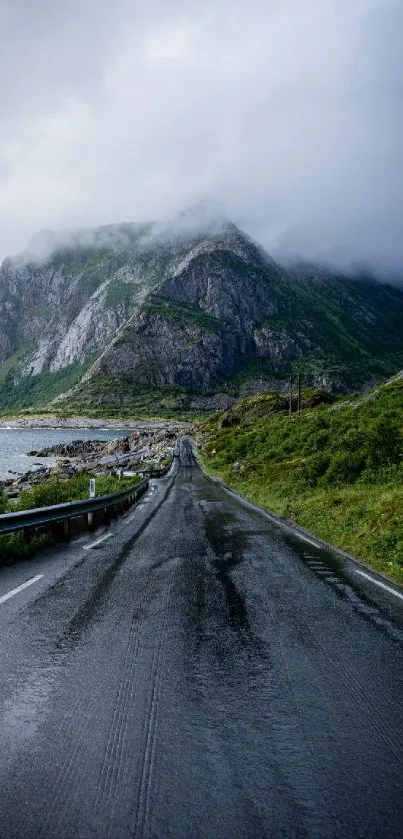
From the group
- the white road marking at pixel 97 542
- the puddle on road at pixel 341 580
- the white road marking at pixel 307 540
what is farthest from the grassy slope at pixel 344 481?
the white road marking at pixel 97 542

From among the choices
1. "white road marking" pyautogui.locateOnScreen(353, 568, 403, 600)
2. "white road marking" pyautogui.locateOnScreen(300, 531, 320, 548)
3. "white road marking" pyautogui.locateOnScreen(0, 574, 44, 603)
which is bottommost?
"white road marking" pyautogui.locateOnScreen(300, 531, 320, 548)

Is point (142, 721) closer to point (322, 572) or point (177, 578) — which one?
point (177, 578)

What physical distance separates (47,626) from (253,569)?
5100 mm

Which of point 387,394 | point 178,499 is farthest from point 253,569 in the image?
point 387,394

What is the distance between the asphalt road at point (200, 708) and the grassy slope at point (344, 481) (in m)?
4.15

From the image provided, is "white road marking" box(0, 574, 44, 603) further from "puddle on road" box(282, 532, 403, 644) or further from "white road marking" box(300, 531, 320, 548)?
"white road marking" box(300, 531, 320, 548)

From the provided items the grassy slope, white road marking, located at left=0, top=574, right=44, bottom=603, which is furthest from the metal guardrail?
the grassy slope

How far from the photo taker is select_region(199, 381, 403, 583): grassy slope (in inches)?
549

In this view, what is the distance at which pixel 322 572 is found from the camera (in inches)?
431

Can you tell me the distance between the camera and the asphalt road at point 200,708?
11.0ft

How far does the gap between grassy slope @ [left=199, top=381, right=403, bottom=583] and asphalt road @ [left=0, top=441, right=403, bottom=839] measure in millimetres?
4148

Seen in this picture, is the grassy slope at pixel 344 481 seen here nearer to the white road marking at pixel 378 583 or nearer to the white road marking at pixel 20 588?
the white road marking at pixel 378 583

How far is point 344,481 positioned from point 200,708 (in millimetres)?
21008

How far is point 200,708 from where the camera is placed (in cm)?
477
